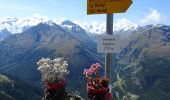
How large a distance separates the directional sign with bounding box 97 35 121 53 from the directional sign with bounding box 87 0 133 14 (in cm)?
56

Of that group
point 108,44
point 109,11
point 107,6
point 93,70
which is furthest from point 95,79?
point 107,6

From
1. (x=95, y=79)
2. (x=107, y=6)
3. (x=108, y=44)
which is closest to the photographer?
(x=95, y=79)

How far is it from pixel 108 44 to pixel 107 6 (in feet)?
2.73

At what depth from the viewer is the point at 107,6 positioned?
8875 mm

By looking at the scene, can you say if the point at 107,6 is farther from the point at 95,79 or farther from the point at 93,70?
the point at 95,79

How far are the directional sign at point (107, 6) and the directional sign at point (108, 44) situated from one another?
21.9 inches

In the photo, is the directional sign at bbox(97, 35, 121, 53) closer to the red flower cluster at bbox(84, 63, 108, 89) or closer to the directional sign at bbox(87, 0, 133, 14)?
the directional sign at bbox(87, 0, 133, 14)

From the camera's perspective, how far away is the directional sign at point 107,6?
8.68 meters

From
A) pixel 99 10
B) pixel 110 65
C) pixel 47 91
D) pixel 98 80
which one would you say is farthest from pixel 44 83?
pixel 99 10

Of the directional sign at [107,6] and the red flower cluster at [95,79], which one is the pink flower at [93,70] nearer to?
the red flower cluster at [95,79]

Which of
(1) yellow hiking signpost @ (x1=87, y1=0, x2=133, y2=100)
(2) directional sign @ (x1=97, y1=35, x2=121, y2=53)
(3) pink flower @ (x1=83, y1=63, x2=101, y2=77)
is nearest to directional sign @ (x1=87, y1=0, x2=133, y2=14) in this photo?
(1) yellow hiking signpost @ (x1=87, y1=0, x2=133, y2=100)

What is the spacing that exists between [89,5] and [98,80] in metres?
2.26

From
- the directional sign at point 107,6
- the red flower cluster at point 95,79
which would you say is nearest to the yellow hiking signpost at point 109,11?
the directional sign at point 107,6

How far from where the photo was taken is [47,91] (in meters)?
7.27
